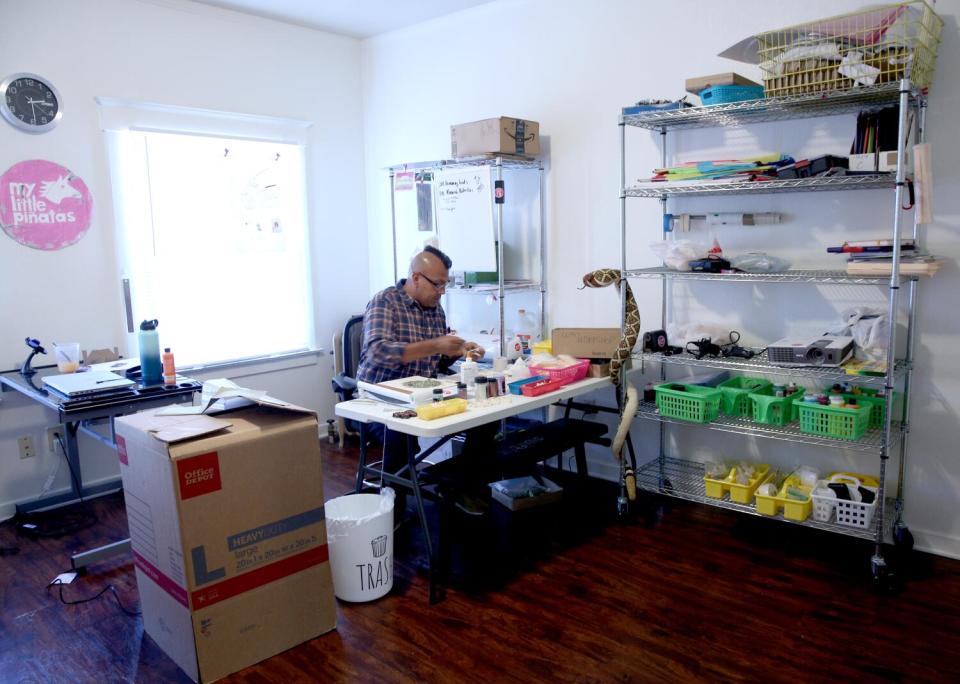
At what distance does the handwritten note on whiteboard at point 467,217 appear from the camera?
396 cm

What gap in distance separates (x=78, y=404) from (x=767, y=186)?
284 cm

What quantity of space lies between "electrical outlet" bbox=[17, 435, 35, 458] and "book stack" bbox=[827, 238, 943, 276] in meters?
3.92

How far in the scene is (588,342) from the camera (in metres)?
3.30

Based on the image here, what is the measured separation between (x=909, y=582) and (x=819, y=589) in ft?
1.20

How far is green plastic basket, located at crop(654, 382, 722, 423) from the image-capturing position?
3.04 m

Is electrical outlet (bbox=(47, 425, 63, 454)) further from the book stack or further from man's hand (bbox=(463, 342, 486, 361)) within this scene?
the book stack

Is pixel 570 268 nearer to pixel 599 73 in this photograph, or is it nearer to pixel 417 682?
pixel 599 73

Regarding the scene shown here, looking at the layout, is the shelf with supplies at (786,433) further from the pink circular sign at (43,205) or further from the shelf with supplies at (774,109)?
the pink circular sign at (43,205)

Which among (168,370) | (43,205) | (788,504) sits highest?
(43,205)

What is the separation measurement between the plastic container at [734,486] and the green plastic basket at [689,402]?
10.9 inches

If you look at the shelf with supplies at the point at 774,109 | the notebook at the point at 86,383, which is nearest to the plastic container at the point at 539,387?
the shelf with supplies at the point at 774,109

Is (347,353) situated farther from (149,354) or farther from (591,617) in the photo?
(591,617)

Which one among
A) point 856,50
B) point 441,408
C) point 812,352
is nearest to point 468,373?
point 441,408

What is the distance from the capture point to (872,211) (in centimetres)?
294
